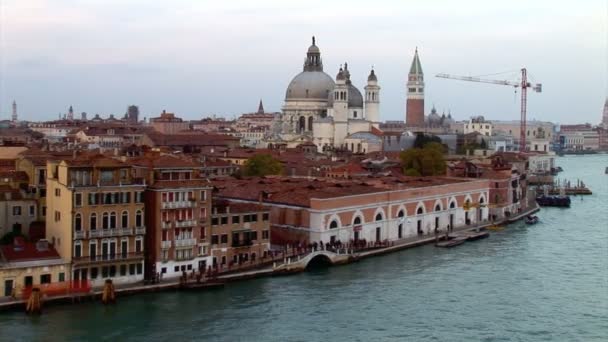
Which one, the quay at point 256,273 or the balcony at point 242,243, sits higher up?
the balcony at point 242,243

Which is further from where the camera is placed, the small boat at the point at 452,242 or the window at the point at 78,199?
the small boat at the point at 452,242

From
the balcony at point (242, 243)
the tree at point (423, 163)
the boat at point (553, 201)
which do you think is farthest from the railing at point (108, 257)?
the boat at point (553, 201)

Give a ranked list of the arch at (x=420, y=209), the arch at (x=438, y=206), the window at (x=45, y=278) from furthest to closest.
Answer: the arch at (x=438, y=206) < the arch at (x=420, y=209) < the window at (x=45, y=278)

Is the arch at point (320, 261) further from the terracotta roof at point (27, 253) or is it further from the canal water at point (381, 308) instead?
the terracotta roof at point (27, 253)

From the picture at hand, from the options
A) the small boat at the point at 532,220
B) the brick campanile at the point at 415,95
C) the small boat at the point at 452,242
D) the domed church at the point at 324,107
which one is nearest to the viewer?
the small boat at the point at 452,242

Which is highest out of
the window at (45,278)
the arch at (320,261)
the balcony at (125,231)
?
the balcony at (125,231)

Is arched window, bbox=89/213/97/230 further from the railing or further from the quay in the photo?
the quay

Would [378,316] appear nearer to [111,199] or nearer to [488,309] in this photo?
[488,309]

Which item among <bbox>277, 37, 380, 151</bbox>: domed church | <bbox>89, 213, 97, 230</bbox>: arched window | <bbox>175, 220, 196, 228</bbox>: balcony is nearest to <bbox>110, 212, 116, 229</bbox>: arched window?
<bbox>89, 213, 97, 230</bbox>: arched window
